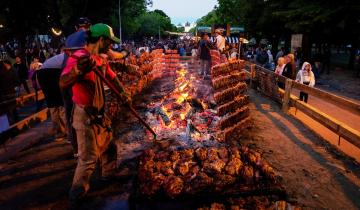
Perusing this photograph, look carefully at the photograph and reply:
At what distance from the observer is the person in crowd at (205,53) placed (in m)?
17.2

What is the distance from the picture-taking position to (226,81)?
7.95 meters

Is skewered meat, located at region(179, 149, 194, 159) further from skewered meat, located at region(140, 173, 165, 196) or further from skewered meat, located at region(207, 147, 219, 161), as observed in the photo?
skewered meat, located at region(140, 173, 165, 196)

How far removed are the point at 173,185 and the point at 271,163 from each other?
3.08 m

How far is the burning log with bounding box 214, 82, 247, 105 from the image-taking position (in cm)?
760

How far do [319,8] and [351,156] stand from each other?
1514 centimetres

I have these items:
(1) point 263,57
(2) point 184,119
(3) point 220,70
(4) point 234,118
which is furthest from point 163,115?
(1) point 263,57

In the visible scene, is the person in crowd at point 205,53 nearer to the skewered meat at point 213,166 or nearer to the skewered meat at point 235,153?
the skewered meat at point 235,153

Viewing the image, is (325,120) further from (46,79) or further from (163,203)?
(46,79)

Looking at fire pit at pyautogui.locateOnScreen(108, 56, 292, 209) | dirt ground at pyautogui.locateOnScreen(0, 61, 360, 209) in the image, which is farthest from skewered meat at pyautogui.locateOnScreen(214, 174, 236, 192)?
dirt ground at pyautogui.locateOnScreen(0, 61, 360, 209)

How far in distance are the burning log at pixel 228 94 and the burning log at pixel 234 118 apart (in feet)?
1.29

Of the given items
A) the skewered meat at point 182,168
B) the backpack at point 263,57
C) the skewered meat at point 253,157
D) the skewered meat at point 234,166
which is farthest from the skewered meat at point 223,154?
the backpack at point 263,57

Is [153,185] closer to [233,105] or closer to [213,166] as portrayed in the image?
[213,166]

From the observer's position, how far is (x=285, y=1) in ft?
93.5

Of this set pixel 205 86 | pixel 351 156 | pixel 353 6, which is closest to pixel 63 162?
pixel 351 156
